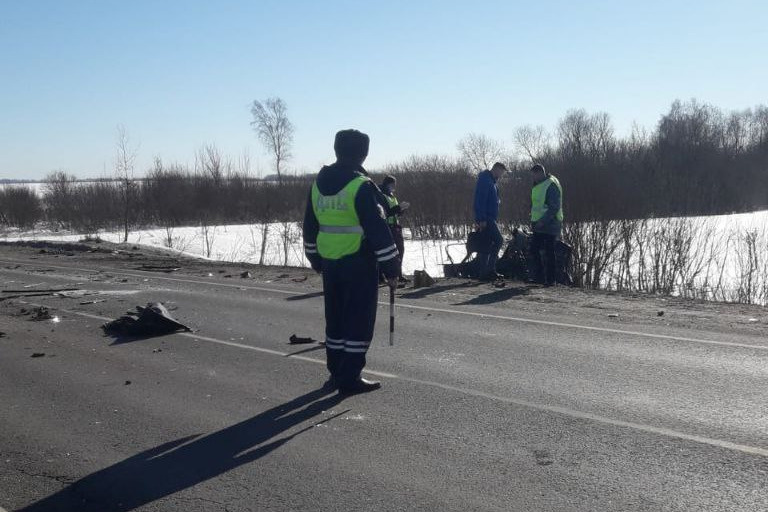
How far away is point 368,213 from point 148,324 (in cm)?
488

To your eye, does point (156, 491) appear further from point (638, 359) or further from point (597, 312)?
point (597, 312)

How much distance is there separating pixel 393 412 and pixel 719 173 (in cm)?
4633

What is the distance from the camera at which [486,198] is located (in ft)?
47.5

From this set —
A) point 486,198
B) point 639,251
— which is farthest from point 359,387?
point 639,251

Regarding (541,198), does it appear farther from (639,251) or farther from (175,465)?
(175,465)

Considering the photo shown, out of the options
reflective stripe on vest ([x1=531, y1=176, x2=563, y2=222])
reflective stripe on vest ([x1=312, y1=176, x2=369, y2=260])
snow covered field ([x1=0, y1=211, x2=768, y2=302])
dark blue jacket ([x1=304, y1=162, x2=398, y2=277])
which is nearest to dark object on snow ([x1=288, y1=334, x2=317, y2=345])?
reflective stripe on vest ([x1=312, y1=176, x2=369, y2=260])

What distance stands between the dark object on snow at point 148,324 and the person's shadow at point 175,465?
14.4ft

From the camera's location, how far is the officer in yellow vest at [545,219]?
44.9 ft

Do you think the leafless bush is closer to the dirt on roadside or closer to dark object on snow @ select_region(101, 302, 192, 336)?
the dirt on roadside

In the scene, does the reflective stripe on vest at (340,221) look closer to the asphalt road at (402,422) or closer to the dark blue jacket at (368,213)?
the dark blue jacket at (368,213)

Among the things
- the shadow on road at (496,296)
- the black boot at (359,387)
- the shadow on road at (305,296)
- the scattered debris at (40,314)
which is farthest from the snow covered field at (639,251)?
the black boot at (359,387)

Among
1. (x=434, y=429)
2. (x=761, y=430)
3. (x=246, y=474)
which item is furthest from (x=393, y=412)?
(x=761, y=430)

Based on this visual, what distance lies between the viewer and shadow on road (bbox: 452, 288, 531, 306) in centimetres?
1223

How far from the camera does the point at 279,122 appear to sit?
64.1 m
